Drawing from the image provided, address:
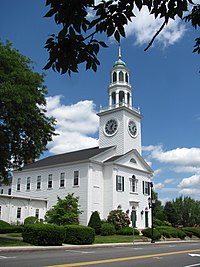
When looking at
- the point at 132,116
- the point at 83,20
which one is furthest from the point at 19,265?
the point at 132,116

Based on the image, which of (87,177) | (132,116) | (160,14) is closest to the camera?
(160,14)

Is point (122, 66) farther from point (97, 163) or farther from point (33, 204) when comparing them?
point (33, 204)

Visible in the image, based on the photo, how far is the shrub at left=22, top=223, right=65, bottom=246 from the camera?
850 inches

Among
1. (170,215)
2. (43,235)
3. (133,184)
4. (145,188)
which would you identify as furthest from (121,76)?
(43,235)

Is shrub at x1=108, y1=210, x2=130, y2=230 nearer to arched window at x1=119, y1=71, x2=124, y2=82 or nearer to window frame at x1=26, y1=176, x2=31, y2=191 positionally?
window frame at x1=26, y1=176, x2=31, y2=191

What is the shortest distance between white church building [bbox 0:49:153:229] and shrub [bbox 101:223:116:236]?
3937mm

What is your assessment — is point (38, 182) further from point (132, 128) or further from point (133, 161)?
point (132, 128)

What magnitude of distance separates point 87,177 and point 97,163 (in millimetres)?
2681

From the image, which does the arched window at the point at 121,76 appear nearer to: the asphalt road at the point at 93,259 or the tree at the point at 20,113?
the tree at the point at 20,113

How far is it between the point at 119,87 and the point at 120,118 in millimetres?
5478

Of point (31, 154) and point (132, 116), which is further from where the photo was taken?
point (132, 116)

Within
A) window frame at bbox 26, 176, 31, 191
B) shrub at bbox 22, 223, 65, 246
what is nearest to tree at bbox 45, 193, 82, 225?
window frame at bbox 26, 176, 31, 191

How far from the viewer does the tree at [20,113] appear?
2120cm

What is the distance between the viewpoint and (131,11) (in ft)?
14.2
